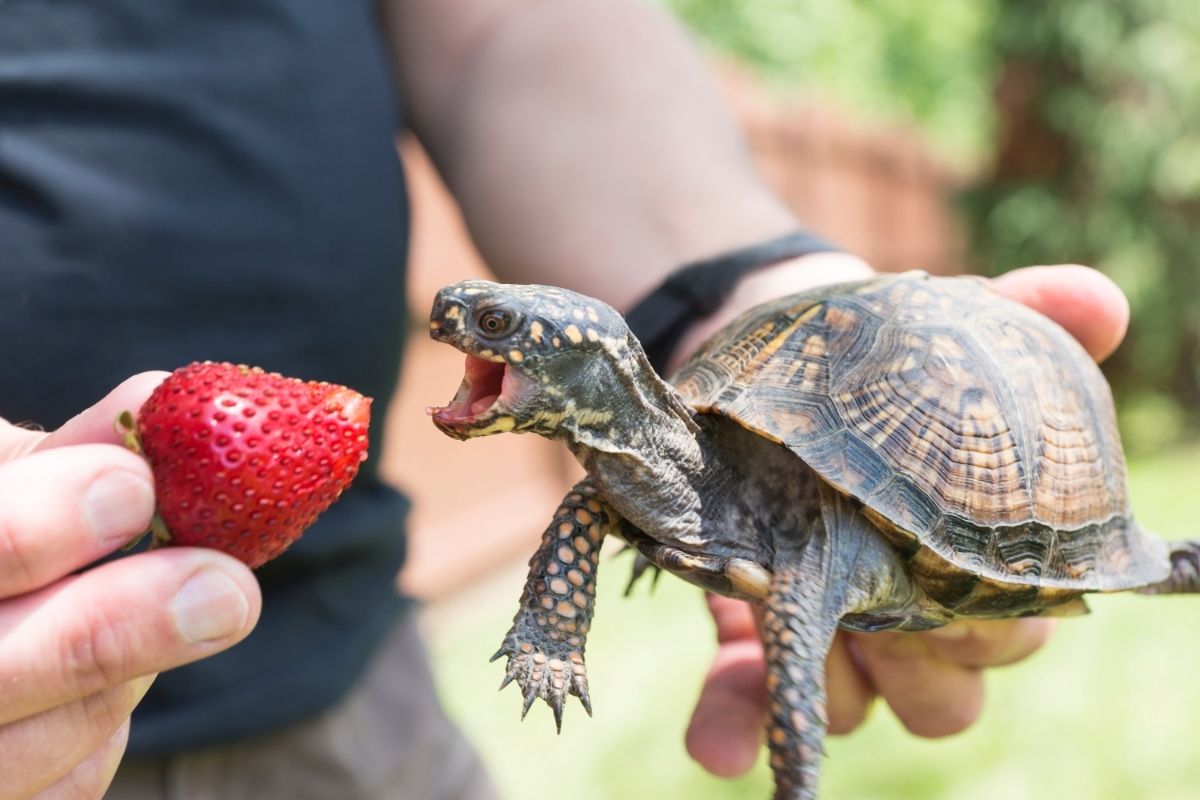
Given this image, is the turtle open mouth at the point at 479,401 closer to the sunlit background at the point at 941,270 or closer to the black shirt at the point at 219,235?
the black shirt at the point at 219,235

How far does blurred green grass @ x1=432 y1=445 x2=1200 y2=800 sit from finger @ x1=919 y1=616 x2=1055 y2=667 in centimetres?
121

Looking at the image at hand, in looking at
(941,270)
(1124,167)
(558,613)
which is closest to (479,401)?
(558,613)

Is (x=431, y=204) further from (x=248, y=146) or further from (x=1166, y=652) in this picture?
(x=1166, y=652)

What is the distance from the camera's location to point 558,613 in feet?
3.58

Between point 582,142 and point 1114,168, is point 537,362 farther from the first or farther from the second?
point 1114,168

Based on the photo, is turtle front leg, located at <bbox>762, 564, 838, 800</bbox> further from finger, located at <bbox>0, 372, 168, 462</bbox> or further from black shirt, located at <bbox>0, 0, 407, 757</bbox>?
black shirt, located at <bbox>0, 0, 407, 757</bbox>

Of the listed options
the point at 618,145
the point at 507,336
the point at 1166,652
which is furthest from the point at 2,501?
the point at 1166,652

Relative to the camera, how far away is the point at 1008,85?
7191 millimetres

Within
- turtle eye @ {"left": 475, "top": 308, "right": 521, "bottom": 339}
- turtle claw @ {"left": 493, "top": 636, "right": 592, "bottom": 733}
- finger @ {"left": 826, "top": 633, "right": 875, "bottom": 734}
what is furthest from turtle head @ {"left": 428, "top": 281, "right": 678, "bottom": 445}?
finger @ {"left": 826, "top": 633, "right": 875, "bottom": 734}

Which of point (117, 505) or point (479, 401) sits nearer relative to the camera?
point (117, 505)

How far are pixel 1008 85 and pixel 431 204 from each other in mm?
4769

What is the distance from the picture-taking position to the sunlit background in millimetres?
3312

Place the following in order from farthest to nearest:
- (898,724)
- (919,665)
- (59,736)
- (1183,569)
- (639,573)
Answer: (898,724), (919,665), (1183,569), (639,573), (59,736)

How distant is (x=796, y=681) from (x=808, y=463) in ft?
0.75
